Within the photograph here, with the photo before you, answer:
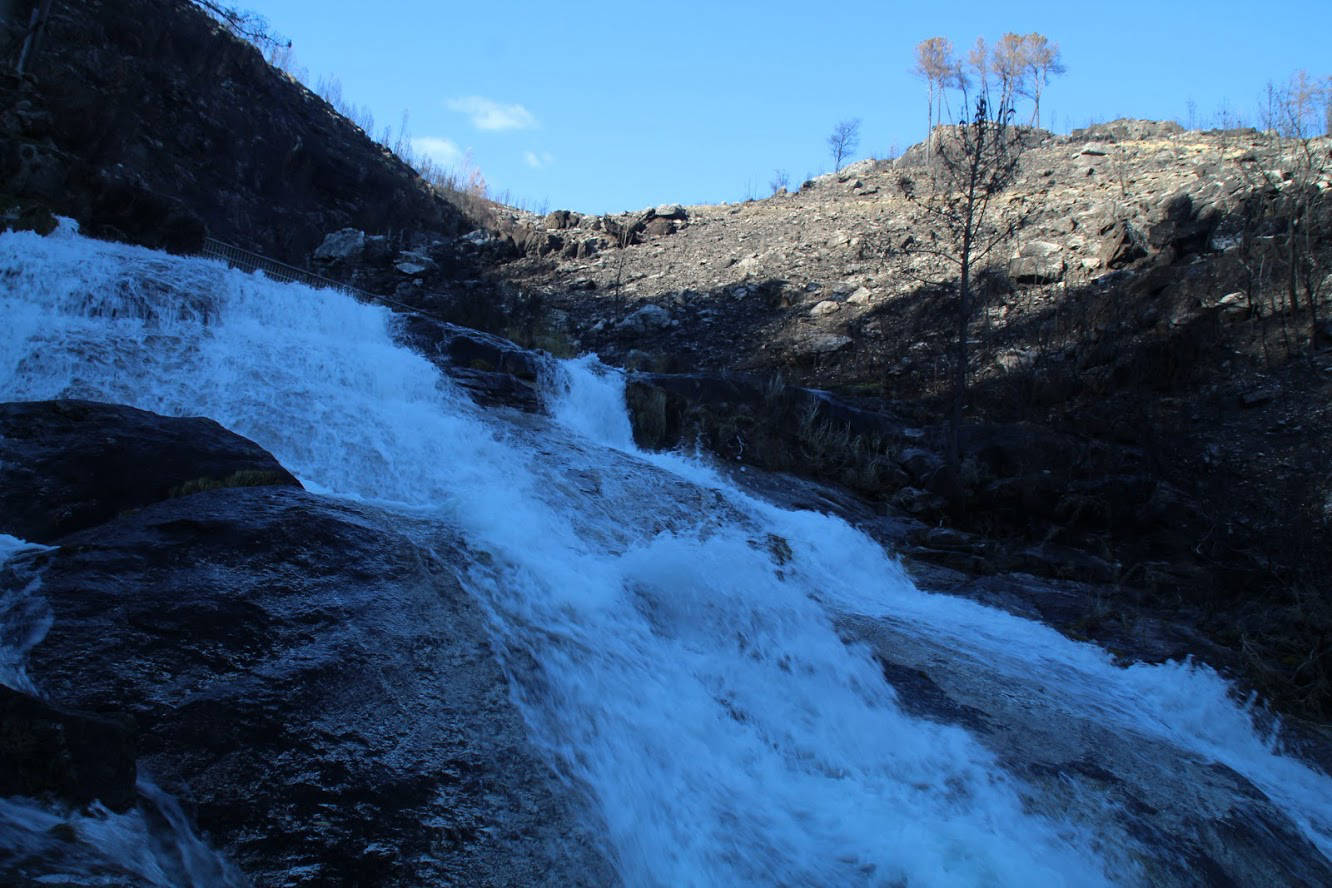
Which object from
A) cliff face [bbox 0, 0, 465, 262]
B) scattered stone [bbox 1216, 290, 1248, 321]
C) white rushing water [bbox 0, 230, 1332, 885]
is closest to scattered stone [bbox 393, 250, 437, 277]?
cliff face [bbox 0, 0, 465, 262]

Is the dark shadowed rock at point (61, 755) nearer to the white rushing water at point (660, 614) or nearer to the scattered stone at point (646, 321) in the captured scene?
the white rushing water at point (660, 614)

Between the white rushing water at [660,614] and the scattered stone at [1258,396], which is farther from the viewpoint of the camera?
the scattered stone at [1258,396]

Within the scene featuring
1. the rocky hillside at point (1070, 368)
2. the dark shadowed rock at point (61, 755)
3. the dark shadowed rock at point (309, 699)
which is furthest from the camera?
the rocky hillside at point (1070, 368)

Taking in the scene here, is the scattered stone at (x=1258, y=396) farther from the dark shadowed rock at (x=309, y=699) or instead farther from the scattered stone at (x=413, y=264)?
the scattered stone at (x=413, y=264)

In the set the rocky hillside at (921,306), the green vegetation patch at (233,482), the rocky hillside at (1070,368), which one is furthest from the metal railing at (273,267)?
the green vegetation patch at (233,482)

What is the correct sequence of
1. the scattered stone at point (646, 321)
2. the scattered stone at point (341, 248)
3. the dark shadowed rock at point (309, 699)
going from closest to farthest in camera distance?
the dark shadowed rock at point (309, 699) → the scattered stone at point (646, 321) → the scattered stone at point (341, 248)

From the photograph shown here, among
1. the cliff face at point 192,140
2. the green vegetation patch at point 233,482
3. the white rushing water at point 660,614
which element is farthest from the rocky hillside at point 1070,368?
the green vegetation patch at point 233,482

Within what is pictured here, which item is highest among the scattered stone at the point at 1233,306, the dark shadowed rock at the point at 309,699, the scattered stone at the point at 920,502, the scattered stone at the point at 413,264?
the scattered stone at the point at 1233,306

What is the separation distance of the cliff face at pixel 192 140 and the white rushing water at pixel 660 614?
349 cm

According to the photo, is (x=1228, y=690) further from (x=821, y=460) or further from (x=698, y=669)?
(x=821, y=460)

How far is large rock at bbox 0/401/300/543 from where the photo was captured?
466 cm

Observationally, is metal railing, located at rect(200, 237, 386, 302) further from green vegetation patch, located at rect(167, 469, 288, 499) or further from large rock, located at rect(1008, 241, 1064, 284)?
large rock, located at rect(1008, 241, 1064, 284)

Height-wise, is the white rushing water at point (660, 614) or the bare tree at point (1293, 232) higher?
the bare tree at point (1293, 232)

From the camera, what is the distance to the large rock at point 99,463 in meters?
4.66
